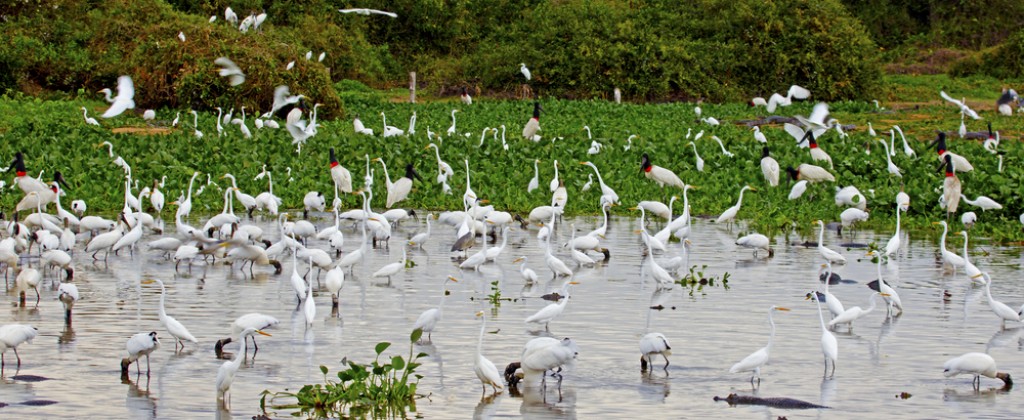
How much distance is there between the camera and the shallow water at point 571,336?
8953mm

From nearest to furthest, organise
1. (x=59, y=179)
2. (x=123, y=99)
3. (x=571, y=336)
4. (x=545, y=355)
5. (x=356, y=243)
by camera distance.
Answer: (x=545, y=355) < (x=571, y=336) < (x=123, y=99) < (x=356, y=243) < (x=59, y=179)

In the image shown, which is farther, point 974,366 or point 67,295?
point 67,295

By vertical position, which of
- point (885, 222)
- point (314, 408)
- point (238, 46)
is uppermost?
point (238, 46)

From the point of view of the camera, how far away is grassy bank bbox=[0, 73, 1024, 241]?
777 inches

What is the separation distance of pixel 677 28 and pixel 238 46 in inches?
537

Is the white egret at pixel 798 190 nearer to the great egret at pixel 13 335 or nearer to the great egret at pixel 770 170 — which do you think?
the great egret at pixel 770 170

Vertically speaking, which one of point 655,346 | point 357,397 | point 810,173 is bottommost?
point 357,397

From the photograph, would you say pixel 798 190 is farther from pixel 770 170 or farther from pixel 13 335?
pixel 13 335

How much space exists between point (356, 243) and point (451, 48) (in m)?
29.3

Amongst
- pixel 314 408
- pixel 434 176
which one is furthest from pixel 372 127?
pixel 314 408

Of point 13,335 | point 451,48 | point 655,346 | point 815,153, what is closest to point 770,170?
point 815,153

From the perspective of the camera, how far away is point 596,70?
38906 mm

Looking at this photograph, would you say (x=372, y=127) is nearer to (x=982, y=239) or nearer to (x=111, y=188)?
(x=111, y=188)

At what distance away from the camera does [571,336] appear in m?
11.3
